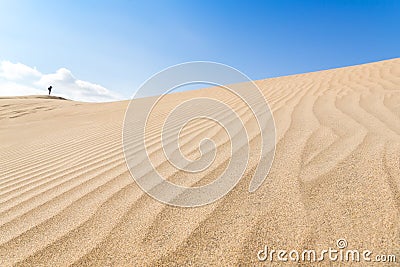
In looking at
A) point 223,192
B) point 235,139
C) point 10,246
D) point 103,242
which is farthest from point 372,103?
point 10,246

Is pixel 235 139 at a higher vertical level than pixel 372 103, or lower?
lower

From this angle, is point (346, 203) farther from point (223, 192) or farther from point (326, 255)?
point (223, 192)

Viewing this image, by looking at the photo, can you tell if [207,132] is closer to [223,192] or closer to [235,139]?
[235,139]

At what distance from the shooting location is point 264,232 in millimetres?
1029

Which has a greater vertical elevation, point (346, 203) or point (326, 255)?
point (346, 203)

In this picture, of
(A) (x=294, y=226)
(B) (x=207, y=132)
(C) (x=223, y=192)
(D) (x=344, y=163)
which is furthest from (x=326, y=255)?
(B) (x=207, y=132)

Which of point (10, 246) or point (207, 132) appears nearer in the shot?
point (10, 246)

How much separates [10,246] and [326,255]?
1303mm

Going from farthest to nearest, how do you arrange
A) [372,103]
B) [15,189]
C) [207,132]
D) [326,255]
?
[372,103] < [207,132] < [15,189] < [326,255]

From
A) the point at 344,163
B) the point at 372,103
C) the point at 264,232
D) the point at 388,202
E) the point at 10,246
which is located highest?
the point at 372,103

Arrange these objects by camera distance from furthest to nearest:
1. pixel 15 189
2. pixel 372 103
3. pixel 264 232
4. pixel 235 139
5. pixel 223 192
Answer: pixel 372 103, pixel 235 139, pixel 15 189, pixel 223 192, pixel 264 232

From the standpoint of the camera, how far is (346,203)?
3.70 feet

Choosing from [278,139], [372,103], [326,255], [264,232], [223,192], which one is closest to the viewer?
[326,255]

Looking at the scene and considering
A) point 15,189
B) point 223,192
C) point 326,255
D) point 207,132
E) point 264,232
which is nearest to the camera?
point 326,255
